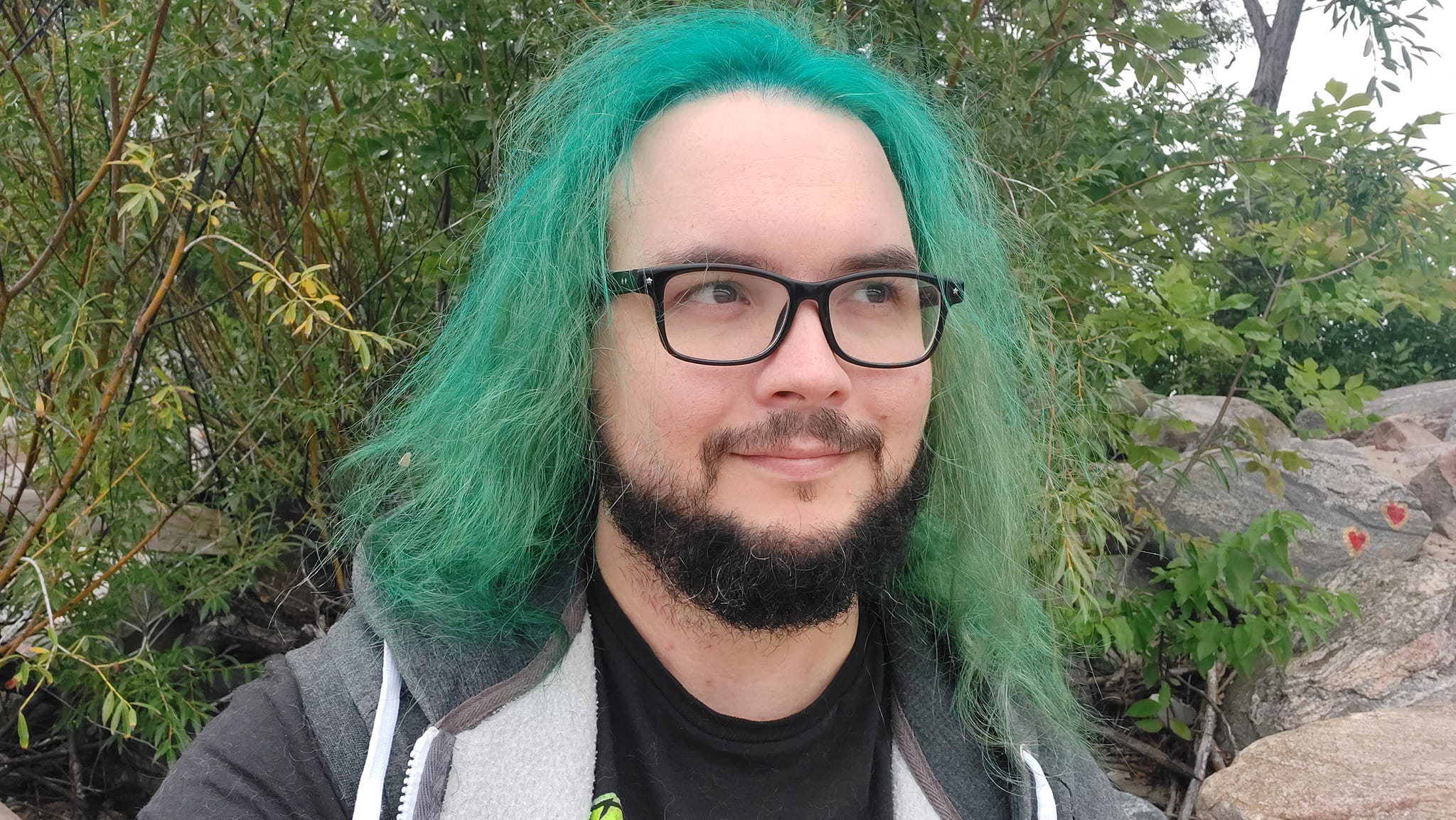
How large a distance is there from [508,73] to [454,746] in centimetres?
165

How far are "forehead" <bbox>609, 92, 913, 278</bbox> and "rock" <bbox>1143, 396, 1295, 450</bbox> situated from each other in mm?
3357

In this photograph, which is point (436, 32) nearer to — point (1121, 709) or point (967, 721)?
point (967, 721)

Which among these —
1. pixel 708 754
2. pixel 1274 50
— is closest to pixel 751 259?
pixel 708 754

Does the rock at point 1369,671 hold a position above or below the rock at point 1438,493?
above

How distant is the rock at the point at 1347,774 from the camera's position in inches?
97.9

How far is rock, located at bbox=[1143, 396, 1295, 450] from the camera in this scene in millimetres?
4797

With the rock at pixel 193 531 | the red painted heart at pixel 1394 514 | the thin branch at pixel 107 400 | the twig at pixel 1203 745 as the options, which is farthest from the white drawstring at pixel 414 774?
the red painted heart at pixel 1394 514

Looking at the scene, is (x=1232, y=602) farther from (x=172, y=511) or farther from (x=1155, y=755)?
(x=172, y=511)

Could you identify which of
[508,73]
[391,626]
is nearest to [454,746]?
[391,626]

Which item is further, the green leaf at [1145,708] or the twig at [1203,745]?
the green leaf at [1145,708]

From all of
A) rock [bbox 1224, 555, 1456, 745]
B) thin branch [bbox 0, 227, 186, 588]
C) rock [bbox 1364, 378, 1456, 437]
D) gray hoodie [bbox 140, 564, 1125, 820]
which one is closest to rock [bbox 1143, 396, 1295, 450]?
rock [bbox 1224, 555, 1456, 745]

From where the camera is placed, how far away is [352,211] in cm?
280

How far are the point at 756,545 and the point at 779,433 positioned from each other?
0.16m

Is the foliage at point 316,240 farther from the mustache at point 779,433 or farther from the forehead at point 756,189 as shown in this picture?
the mustache at point 779,433
